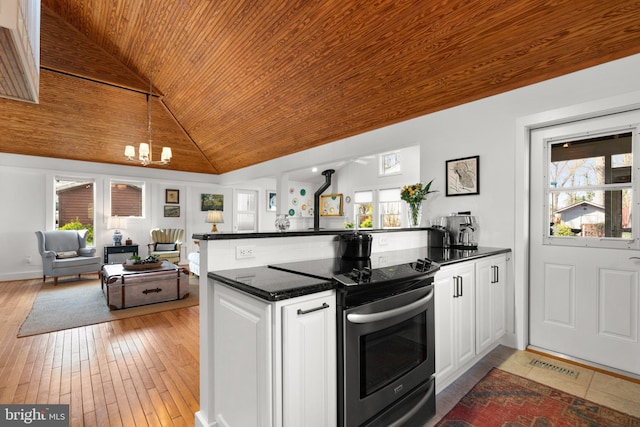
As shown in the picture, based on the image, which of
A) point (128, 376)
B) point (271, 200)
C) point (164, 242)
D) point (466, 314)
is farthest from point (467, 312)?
point (271, 200)

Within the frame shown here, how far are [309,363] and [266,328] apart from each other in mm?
257

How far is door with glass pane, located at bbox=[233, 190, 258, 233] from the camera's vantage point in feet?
30.3

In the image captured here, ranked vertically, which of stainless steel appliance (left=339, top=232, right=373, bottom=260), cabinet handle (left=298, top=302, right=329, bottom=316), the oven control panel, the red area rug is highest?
stainless steel appliance (left=339, top=232, right=373, bottom=260)

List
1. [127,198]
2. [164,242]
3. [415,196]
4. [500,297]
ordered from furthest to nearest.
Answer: [127,198], [164,242], [415,196], [500,297]

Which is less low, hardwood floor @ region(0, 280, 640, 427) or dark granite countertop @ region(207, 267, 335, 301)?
dark granite countertop @ region(207, 267, 335, 301)

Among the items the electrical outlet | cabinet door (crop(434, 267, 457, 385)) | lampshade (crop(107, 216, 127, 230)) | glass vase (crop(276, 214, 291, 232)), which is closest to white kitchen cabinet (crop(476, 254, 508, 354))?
cabinet door (crop(434, 267, 457, 385))

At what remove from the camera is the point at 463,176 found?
3.34 metres

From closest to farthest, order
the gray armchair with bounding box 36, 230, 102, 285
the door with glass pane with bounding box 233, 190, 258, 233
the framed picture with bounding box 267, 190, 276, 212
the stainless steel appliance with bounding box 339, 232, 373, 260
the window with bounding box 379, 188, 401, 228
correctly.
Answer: the stainless steel appliance with bounding box 339, 232, 373, 260, the gray armchair with bounding box 36, 230, 102, 285, the window with bounding box 379, 188, 401, 228, the door with glass pane with bounding box 233, 190, 258, 233, the framed picture with bounding box 267, 190, 276, 212

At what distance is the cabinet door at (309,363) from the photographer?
1231 millimetres

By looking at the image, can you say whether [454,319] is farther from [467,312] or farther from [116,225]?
[116,225]

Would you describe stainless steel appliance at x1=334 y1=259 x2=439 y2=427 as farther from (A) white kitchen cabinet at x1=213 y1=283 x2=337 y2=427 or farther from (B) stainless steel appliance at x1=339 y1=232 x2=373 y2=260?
(B) stainless steel appliance at x1=339 y1=232 x2=373 y2=260

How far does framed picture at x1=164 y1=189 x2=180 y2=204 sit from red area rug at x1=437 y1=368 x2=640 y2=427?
25.6 ft

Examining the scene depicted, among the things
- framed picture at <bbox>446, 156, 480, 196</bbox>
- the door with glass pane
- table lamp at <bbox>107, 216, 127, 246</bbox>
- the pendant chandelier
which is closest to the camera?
framed picture at <bbox>446, 156, 480, 196</bbox>

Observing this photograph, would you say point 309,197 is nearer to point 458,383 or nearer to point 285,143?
point 285,143
